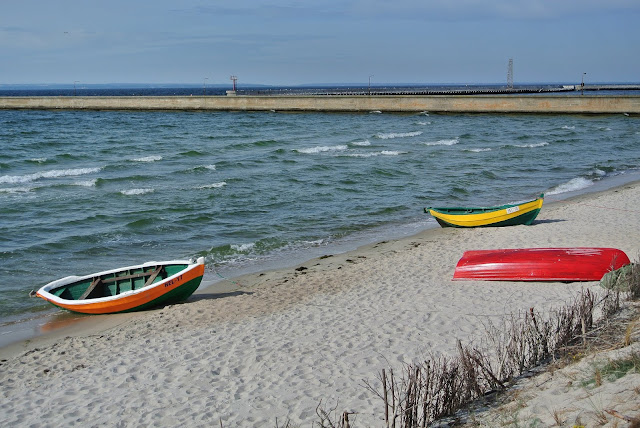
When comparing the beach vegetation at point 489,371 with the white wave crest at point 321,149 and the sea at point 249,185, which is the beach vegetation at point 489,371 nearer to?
the sea at point 249,185

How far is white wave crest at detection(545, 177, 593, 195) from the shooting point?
Result: 2310 cm

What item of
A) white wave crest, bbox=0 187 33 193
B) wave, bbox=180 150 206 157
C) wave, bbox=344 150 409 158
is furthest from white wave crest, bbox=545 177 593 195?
wave, bbox=180 150 206 157

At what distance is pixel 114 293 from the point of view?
1183cm

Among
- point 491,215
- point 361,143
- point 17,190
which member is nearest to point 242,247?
point 491,215

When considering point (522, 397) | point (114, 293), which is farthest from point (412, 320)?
point (114, 293)

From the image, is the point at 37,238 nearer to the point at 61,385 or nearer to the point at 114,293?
the point at 114,293

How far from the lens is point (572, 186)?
79.0 feet

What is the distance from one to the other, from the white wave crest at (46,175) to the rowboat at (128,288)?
16236mm

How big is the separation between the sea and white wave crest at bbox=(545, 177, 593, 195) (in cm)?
13

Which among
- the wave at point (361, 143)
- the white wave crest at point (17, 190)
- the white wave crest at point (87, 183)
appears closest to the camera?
the white wave crest at point (17, 190)

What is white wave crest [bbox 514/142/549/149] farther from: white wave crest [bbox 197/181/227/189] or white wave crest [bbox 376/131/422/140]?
white wave crest [bbox 197/181/227/189]

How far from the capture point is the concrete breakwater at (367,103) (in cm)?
5719

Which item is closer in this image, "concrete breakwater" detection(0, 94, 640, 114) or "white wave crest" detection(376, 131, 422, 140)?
"white wave crest" detection(376, 131, 422, 140)

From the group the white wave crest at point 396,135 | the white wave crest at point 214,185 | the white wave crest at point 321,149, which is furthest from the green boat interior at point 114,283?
the white wave crest at point 396,135
